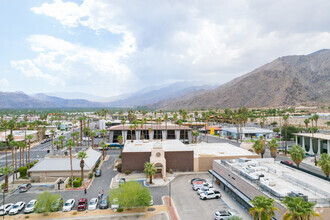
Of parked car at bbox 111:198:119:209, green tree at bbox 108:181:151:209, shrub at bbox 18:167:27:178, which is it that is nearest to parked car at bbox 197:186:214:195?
green tree at bbox 108:181:151:209

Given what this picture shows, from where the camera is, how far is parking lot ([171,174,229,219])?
2875cm

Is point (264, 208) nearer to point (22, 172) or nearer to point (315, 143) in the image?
point (22, 172)

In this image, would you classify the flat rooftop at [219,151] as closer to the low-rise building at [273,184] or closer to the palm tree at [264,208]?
the low-rise building at [273,184]

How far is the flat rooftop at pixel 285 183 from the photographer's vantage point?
24.0 metres

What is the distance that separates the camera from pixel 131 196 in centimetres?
2850

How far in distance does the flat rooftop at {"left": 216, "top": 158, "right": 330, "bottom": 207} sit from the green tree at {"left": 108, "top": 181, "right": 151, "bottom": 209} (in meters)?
15.0

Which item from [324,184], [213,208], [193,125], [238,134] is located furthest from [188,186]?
[193,125]

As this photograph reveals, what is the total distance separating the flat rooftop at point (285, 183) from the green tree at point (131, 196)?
14972 millimetres

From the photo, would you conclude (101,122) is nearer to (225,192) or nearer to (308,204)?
(225,192)

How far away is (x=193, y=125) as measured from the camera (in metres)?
118

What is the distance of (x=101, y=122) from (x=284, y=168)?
9902 cm

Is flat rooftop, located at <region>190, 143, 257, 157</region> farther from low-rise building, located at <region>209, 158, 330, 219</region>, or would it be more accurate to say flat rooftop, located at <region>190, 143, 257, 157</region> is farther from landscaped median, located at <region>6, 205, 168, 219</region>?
landscaped median, located at <region>6, 205, 168, 219</region>

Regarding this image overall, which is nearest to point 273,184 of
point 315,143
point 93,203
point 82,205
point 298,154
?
point 298,154

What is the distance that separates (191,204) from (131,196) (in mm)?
9826
